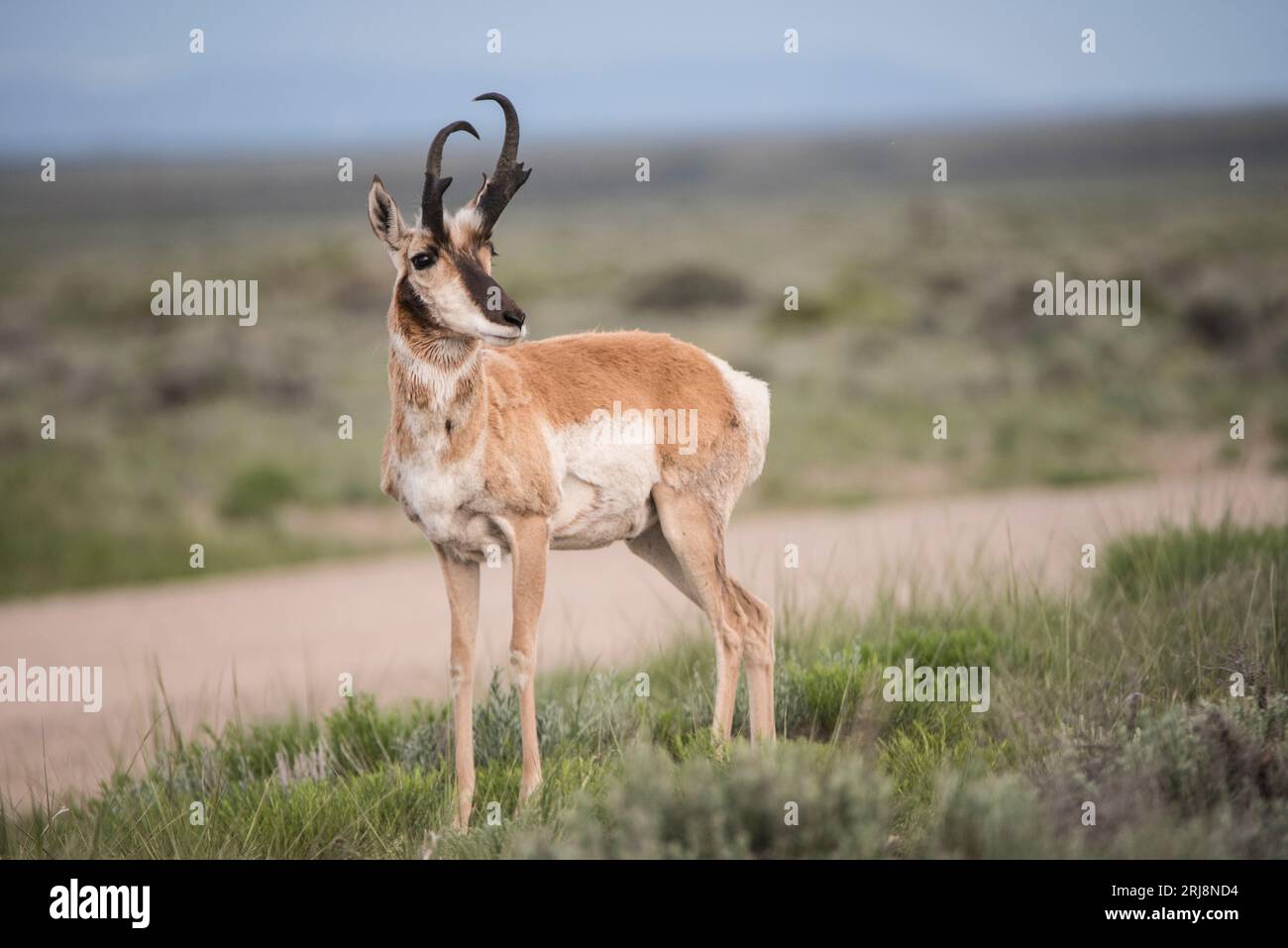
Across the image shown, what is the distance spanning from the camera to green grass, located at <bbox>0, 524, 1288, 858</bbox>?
4.70 m

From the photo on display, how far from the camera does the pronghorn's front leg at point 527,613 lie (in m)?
5.75

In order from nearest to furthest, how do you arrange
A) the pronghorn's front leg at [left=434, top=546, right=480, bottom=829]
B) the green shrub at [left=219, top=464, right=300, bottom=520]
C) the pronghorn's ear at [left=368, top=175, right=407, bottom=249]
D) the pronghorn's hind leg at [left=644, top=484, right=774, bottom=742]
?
the pronghorn's ear at [left=368, top=175, right=407, bottom=249] → the pronghorn's front leg at [left=434, top=546, right=480, bottom=829] → the pronghorn's hind leg at [left=644, top=484, right=774, bottom=742] → the green shrub at [left=219, top=464, right=300, bottom=520]

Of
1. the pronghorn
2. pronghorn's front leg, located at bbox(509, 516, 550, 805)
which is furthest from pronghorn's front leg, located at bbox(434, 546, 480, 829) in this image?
pronghorn's front leg, located at bbox(509, 516, 550, 805)

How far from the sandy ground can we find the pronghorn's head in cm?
319

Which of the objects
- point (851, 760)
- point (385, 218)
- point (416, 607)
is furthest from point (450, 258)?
point (416, 607)

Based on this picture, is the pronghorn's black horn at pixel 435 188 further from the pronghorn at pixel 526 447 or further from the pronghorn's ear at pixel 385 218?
the pronghorn's ear at pixel 385 218

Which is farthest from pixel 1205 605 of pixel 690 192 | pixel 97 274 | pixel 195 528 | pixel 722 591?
pixel 690 192

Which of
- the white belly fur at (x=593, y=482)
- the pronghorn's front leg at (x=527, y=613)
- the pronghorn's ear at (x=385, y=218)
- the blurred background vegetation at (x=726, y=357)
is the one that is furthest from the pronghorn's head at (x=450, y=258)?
the blurred background vegetation at (x=726, y=357)

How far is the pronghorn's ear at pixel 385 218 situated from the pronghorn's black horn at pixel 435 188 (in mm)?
126

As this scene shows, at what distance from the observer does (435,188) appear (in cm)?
540

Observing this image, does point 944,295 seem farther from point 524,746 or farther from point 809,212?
point 809,212

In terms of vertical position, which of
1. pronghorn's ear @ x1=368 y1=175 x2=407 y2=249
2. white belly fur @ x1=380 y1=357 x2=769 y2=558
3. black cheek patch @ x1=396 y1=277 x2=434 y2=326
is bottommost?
white belly fur @ x1=380 y1=357 x2=769 y2=558

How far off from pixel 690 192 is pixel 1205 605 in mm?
115802

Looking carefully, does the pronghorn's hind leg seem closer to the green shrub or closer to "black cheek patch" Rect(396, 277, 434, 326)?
"black cheek patch" Rect(396, 277, 434, 326)
